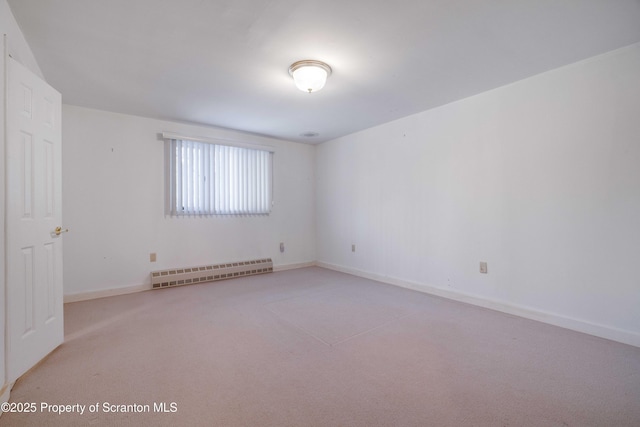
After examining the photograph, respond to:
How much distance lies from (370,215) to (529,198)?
2.04m

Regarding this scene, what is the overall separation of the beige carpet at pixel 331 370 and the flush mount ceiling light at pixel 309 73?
2125 mm

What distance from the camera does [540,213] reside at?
8.57ft

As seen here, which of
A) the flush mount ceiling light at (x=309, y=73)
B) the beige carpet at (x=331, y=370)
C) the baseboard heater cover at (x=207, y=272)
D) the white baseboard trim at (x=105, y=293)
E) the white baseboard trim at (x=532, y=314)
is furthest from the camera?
the baseboard heater cover at (x=207, y=272)

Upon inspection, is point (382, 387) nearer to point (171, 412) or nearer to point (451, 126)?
point (171, 412)

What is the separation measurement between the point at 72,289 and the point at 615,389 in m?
4.85

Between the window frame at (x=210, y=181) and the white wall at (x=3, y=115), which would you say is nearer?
the white wall at (x=3, y=115)

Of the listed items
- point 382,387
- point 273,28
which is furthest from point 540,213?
point 273,28

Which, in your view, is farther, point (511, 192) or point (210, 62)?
point (511, 192)

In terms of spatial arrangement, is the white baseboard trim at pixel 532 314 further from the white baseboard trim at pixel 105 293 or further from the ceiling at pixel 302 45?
the white baseboard trim at pixel 105 293

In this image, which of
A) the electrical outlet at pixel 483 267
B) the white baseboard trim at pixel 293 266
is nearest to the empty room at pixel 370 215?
the electrical outlet at pixel 483 267

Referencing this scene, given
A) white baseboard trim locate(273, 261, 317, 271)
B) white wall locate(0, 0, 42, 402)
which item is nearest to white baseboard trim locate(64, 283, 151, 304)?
white baseboard trim locate(273, 261, 317, 271)

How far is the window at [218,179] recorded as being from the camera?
12.8 feet

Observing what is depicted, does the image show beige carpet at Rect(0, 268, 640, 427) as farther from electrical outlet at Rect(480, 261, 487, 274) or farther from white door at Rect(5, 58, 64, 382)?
electrical outlet at Rect(480, 261, 487, 274)

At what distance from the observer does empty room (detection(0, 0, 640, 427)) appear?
63.9 inches
